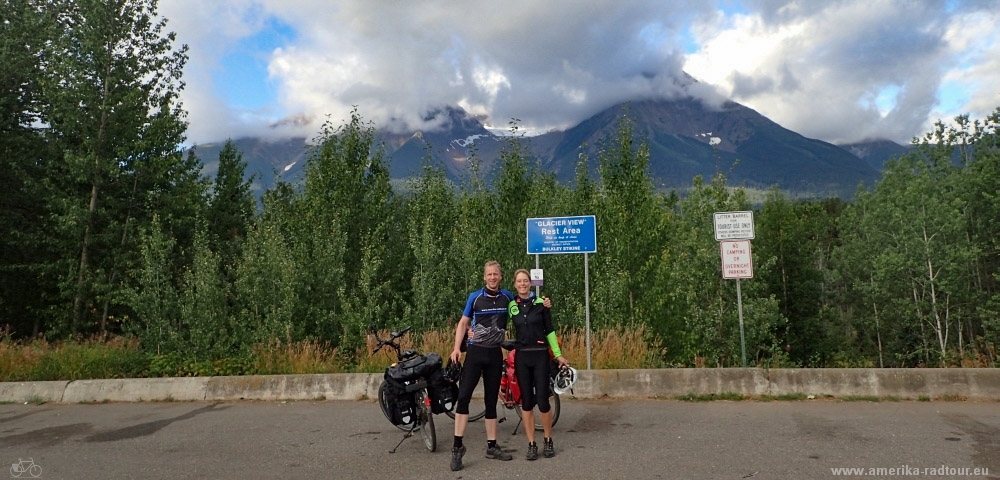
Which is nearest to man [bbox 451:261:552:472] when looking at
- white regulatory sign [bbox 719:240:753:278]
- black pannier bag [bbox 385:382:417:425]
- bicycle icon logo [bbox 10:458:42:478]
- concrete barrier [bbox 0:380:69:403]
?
black pannier bag [bbox 385:382:417:425]

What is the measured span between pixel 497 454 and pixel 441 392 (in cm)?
92

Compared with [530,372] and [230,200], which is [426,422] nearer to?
[530,372]

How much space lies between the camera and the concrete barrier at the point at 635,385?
8305 mm

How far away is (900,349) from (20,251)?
4684 centimetres

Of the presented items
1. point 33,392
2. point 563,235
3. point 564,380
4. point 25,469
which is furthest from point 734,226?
point 33,392

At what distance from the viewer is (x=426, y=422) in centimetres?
604

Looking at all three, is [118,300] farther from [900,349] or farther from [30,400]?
[900,349]

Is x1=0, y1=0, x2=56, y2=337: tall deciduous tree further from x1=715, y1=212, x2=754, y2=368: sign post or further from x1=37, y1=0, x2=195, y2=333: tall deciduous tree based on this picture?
x1=715, y1=212, x2=754, y2=368: sign post

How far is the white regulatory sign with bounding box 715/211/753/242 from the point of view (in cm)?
952

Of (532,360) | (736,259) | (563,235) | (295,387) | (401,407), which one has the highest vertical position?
(563,235)

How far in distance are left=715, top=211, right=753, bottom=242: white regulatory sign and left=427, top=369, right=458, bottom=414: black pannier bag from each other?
18.3ft

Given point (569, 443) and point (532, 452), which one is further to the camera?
point (569, 443)

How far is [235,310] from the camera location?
14211mm

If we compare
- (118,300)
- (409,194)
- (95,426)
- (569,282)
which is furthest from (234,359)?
(409,194)
